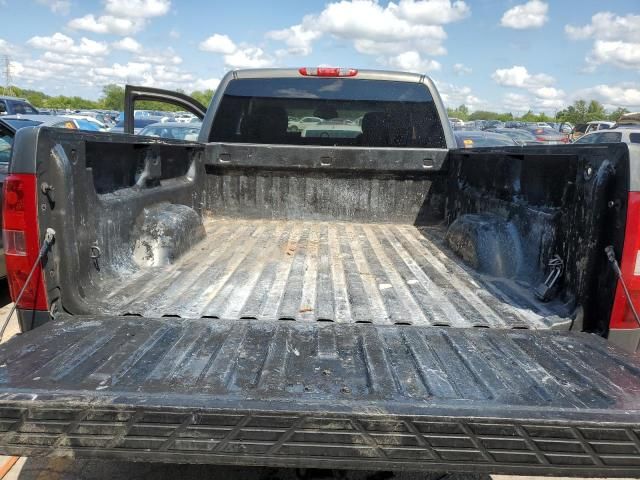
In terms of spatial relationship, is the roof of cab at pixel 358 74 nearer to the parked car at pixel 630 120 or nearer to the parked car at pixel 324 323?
→ the parked car at pixel 324 323

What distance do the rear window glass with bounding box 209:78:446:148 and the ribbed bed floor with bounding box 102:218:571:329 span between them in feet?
3.26

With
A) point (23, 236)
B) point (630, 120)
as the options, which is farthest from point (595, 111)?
point (23, 236)

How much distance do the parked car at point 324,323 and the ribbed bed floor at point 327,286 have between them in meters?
0.02

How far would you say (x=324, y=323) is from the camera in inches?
85.0

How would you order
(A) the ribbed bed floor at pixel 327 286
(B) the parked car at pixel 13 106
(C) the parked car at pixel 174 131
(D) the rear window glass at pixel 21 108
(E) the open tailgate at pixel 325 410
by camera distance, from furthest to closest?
1. (D) the rear window glass at pixel 21 108
2. (B) the parked car at pixel 13 106
3. (C) the parked car at pixel 174 131
4. (A) the ribbed bed floor at pixel 327 286
5. (E) the open tailgate at pixel 325 410

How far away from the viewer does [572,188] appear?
2330 millimetres

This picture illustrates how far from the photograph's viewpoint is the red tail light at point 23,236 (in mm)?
2012

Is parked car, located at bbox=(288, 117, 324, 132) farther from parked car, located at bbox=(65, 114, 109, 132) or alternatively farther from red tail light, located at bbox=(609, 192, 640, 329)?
parked car, located at bbox=(65, 114, 109, 132)

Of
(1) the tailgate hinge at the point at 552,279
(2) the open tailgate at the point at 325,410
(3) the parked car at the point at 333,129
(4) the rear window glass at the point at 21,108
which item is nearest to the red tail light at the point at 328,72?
(3) the parked car at the point at 333,129

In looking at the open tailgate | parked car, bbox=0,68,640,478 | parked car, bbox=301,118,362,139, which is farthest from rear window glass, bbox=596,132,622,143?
the open tailgate

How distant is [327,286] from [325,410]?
4.26ft

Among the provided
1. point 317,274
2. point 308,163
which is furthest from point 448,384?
point 308,163

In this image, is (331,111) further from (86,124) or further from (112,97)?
(112,97)

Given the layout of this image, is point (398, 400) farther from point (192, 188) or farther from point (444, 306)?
point (192, 188)
